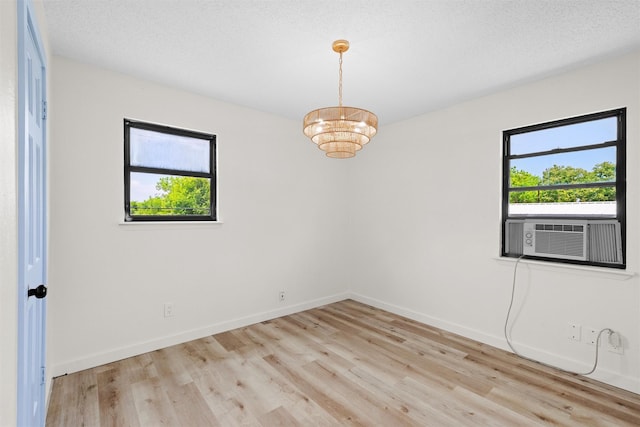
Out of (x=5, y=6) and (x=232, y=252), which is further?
(x=232, y=252)

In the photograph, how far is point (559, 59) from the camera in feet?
8.20

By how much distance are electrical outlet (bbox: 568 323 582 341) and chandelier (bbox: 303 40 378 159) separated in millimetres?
2430

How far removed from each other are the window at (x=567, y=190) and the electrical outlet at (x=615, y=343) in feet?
1.83

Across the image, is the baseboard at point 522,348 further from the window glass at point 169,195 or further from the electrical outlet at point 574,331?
the window glass at point 169,195

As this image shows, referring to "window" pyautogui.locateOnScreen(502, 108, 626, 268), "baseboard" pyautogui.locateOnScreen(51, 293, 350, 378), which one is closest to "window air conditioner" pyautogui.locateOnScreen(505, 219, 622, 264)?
"window" pyautogui.locateOnScreen(502, 108, 626, 268)

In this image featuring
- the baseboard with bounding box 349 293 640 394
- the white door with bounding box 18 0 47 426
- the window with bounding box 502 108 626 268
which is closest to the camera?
the white door with bounding box 18 0 47 426

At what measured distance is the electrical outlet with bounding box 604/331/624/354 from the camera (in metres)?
2.44

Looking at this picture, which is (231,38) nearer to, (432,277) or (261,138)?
(261,138)

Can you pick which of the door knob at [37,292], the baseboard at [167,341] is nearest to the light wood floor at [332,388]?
the baseboard at [167,341]

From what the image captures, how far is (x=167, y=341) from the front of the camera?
3.06m

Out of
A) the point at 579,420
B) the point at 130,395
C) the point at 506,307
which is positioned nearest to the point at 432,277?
the point at 506,307

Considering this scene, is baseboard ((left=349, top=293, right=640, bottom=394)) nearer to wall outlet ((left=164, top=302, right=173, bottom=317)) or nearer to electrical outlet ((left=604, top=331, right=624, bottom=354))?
electrical outlet ((left=604, top=331, right=624, bottom=354))

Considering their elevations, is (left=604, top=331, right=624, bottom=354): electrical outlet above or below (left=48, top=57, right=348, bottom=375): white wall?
below

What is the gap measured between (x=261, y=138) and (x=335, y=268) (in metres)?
2.13
